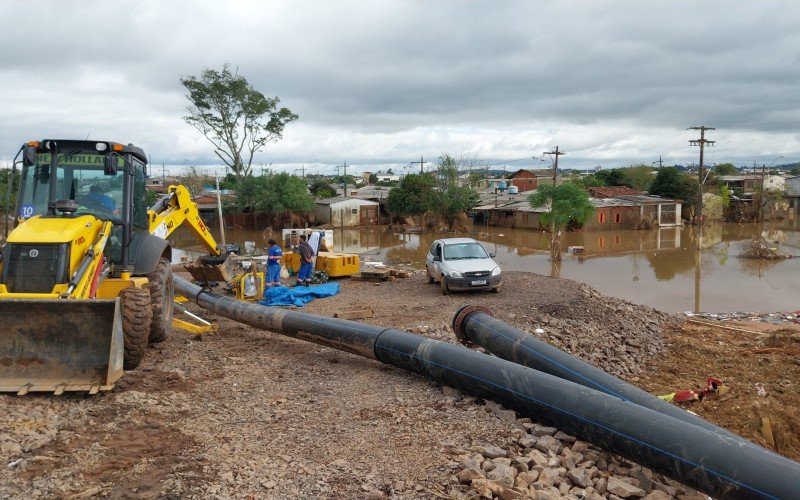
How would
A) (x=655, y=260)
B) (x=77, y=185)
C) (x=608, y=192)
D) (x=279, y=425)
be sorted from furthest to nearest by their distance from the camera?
(x=608, y=192), (x=655, y=260), (x=77, y=185), (x=279, y=425)

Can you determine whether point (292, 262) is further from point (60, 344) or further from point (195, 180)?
point (195, 180)

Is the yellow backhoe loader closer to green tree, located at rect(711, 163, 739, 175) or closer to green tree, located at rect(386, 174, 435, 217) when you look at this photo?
green tree, located at rect(386, 174, 435, 217)

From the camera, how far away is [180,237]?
1823 inches

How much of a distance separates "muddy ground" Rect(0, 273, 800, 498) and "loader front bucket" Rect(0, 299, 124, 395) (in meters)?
0.25

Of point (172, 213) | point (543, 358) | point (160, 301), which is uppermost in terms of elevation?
point (172, 213)

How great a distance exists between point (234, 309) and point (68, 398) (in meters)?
4.97

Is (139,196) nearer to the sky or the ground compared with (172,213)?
nearer to the sky

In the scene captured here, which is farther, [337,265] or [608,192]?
[608,192]

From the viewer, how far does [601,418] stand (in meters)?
5.88

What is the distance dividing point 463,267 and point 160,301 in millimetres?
8545

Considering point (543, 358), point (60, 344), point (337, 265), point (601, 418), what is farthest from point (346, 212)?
point (601, 418)

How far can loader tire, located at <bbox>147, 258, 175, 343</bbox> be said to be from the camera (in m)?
9.64

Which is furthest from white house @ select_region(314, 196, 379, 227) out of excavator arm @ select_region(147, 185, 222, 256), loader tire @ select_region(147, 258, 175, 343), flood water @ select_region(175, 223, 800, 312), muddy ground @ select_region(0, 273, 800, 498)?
loader tire @ select_region(147, 258, 175, 343)

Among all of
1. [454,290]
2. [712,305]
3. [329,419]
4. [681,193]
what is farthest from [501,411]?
[681,193]
